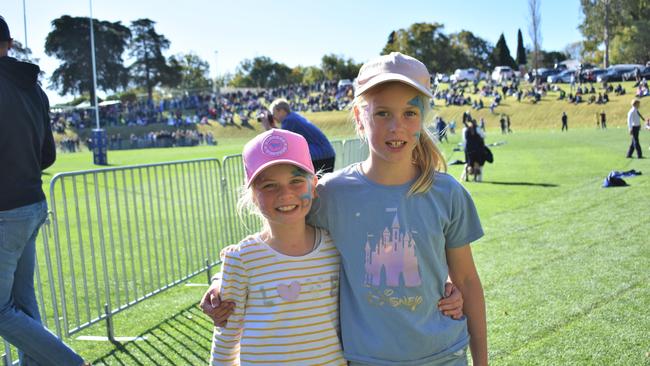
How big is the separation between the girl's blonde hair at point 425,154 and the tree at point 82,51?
317ft

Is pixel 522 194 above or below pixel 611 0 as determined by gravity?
below

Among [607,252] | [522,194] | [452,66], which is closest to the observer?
[607,252]

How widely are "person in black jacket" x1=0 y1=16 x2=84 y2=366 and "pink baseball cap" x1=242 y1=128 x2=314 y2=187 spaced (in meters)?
1.96

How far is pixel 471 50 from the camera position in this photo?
10844 centimetres

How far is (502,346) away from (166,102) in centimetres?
8048

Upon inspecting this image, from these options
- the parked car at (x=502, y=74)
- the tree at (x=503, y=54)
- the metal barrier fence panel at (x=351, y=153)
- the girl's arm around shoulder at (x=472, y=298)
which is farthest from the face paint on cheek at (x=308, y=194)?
the tree at (x=503, y=54)

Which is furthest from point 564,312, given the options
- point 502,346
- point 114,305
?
point 114,305

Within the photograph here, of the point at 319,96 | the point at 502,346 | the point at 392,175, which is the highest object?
the point at 319,96

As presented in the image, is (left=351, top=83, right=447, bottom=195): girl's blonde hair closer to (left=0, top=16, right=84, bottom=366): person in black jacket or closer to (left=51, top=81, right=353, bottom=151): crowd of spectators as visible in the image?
(left=0, top=16, right=84, bottom=366): person in black jacket

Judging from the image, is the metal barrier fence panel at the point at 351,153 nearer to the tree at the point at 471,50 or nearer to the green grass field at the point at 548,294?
the green grass field at the point at 548,294

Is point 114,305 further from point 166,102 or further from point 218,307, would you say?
point 166,102

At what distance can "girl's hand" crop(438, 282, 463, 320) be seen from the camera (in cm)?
218

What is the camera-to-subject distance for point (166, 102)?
8031cm

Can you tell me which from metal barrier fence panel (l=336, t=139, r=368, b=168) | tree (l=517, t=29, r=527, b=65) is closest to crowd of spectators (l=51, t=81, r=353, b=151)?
tree (l=517, t=29, r=527, b=65)
